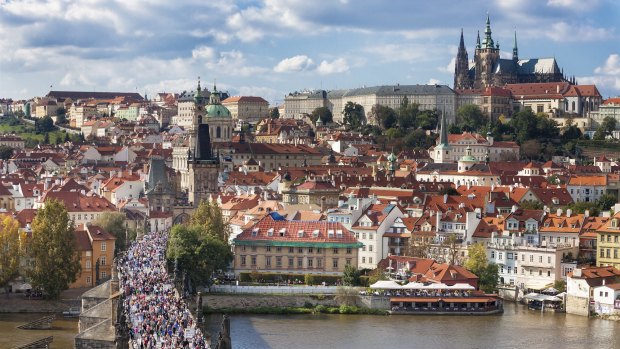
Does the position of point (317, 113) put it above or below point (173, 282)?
above

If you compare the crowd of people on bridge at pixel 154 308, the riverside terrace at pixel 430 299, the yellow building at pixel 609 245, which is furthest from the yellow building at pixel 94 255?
the yellow building at pixel 609 245

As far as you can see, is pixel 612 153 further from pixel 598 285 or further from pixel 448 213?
pixel 598 285

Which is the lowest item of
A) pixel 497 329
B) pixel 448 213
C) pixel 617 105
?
pixel 497 329

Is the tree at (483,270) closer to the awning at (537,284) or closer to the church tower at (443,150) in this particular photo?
the awning at (537,284)

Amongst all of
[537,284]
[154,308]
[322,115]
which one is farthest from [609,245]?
[322,115]

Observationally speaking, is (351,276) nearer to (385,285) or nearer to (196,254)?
(385,285)

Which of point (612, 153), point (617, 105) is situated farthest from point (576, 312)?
point (617, 105)

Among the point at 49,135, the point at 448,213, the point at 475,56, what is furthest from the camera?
the point at 475,56
